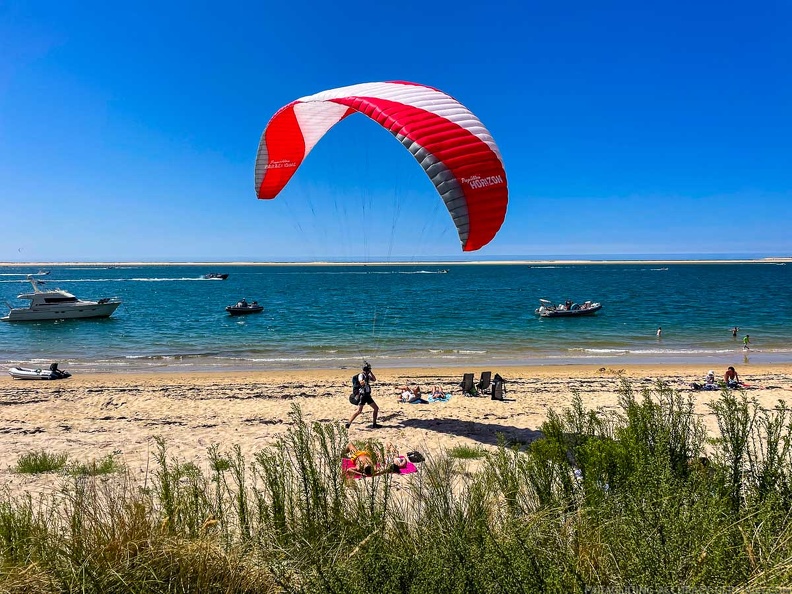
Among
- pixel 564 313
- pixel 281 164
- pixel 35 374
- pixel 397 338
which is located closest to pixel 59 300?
pixel 35 374

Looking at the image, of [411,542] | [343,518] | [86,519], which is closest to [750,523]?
[411,542]

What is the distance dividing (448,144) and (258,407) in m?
8.59

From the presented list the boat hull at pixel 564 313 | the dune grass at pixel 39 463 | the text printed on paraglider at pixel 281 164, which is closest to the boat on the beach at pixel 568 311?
the boat hull at pixel 564 313

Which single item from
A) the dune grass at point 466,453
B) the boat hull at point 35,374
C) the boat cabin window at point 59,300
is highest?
the boat cabin window at point 59,300

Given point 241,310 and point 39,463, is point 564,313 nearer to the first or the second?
point 241,310

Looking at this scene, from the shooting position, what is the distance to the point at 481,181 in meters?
6.89

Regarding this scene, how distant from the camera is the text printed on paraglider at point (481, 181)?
6.81 m

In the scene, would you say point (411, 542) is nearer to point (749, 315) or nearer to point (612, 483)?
point (612, 483)

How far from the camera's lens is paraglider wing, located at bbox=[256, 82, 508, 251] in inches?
267

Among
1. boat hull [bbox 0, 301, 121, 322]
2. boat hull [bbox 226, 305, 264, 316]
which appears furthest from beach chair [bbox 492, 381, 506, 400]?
boat hull [bbox 0, 301, 121, 322]

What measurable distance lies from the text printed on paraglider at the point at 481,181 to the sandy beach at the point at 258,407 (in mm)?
4137

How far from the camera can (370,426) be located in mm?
10289

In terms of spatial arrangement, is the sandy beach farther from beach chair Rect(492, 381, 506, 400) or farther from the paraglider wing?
the paraglider wing

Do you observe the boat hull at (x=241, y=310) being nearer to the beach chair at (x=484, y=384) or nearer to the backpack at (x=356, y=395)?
the beach chair at (x=484, y=384)
